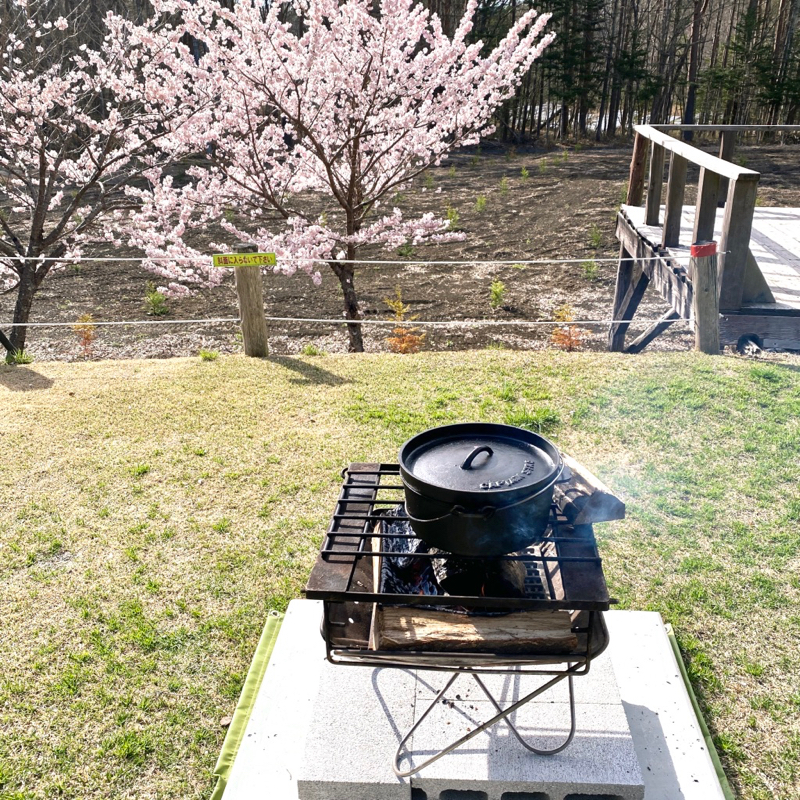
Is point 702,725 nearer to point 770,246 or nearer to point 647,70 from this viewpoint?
point 770,246

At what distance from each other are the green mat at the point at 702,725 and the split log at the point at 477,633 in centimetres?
88

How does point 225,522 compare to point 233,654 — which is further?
point 225,522

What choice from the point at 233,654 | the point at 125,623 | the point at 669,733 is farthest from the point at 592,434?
the point at 125,623

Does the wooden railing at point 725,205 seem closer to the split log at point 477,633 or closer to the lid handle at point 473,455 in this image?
the lid handle at point 473,455

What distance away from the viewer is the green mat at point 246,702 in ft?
8.21

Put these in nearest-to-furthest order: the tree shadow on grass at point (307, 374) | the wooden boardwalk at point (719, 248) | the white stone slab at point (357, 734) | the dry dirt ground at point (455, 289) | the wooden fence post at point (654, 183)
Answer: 1. the white stone slab at point (357, 734)
2. the wooden boardwalk at point (719, 248)
3. the tree shadow on grass at point (307, 374)
4. the wooden fence post at point (654, 183)
5. the dry dirt ground at point (455, 289)

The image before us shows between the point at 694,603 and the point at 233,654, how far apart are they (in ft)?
6.76

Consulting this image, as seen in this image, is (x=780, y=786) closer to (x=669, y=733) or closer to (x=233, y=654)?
(x=669, y=733)

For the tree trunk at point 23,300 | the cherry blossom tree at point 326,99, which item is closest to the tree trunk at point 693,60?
the cherry blossom tree at point 326,99

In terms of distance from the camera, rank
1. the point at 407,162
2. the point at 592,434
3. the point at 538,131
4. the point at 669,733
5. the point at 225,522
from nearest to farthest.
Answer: the point at 669,733, the point at 225,522, the point at 592,434, the point at 407,162, the point at 538,131

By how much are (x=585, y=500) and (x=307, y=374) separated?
4.16 meters

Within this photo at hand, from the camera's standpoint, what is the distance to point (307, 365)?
21.0ft

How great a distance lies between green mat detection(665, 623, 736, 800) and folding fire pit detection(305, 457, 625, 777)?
57cm

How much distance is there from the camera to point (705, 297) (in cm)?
564
